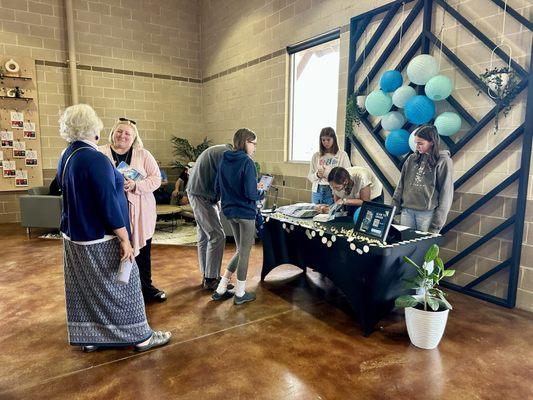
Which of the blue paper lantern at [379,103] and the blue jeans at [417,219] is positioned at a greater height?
the blue paper lantern at [379,103]

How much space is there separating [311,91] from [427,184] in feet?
8.92

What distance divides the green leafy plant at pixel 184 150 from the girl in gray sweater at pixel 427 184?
4.95 meters

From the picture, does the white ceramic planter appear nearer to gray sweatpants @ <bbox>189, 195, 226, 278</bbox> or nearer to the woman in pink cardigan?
gray sweatpants @ <bbox>189, 195, 226, 278</bbox>

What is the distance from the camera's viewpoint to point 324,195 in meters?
4.12

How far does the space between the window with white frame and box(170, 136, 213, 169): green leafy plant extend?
8.22 ft

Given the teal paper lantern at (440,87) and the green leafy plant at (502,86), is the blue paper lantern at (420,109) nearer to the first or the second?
the teal paper lantern at (440,87)

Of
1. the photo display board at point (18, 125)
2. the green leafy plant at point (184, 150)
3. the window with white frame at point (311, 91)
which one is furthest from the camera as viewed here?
the green leafy plant at point (184, 150)

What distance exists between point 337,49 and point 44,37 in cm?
493

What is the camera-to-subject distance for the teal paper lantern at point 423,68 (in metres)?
3.42

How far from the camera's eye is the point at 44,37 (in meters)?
6.35

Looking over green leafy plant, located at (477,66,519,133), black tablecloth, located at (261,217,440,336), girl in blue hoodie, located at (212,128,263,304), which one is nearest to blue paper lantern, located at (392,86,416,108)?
green leafy plant, located at (477,66,519,133)

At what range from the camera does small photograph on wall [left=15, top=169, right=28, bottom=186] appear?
250 inches

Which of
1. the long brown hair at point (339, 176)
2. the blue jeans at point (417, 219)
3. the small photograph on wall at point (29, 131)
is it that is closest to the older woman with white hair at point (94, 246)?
the long brown hair at point (339, 176)

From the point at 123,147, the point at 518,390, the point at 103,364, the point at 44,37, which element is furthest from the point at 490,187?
the point at 44,37
